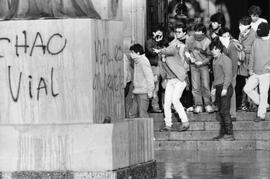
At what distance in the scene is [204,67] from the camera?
20406 mm

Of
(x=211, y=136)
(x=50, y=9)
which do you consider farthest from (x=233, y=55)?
(x=50, y=9)

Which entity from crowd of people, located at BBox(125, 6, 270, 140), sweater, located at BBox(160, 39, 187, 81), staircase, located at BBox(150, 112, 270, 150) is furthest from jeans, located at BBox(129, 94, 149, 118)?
sweater, located at BBox(160, 39, 187, 81)

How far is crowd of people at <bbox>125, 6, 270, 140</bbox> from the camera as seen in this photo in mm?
19234

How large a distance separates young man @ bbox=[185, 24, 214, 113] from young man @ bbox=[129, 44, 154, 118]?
0.90m

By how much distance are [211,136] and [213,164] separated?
3.58 m

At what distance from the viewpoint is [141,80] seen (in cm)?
2012

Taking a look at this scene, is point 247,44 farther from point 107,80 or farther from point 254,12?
point 107,80

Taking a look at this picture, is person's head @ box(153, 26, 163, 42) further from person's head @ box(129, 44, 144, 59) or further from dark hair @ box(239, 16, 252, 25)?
dark hair @ box(239, 16, 252, 25)

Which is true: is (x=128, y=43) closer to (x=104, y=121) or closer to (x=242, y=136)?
(x=242, y=136)

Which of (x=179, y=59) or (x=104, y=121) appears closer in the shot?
(x=104, y=121)

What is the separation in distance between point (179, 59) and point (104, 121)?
7.56 meters

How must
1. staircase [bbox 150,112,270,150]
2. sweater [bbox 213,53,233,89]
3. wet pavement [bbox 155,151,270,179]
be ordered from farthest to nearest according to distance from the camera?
1. staircase [bbox 150,112,270,150]
2. sweater [bbox 213,53,233,89]
3. wet pavement [bbox 155,151,270,179]

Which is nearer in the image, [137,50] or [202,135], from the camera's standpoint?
[202,135]

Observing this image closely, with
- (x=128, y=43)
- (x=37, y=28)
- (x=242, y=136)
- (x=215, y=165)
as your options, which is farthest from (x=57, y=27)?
(x=128, y=43)
